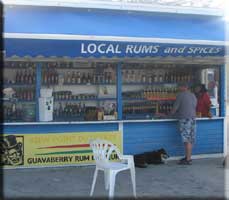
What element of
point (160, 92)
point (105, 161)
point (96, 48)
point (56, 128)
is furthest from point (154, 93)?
point (105, 161)

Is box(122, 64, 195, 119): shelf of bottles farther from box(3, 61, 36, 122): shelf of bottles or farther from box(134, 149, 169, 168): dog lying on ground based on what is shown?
box(3, 61, 36, 122): shelf of bottles

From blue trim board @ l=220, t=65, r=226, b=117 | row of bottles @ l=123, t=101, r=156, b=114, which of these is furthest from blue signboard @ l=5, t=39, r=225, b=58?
row of bottles @ l=123, t=101, r=156, b=114

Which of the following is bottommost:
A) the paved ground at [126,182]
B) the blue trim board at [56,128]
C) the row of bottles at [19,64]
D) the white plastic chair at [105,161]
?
the paved ground at [126,182]

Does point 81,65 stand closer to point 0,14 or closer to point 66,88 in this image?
point 66,88

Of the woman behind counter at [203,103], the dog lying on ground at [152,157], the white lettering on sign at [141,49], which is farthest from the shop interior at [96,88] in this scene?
the white lettering on sign at [141,49]

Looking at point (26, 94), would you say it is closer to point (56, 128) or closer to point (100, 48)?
point (56, 128)

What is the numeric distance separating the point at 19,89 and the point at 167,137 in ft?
10.5

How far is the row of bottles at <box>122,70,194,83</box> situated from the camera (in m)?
10.2

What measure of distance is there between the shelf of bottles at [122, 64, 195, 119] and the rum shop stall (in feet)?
0.07

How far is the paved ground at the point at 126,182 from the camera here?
22.8ft

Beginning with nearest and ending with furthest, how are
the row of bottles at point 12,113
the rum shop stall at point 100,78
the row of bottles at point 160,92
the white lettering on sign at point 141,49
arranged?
1. the rum shop stall at point 100,78
2. the white lettering on sign at point 141,49
3. the row of bottles at point 12,113
4. the row of bottles at point 160,92

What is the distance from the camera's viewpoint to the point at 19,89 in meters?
9.31

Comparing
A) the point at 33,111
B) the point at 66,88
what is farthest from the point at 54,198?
the point at 66,88

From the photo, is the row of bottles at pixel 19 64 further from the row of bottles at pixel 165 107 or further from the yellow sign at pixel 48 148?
the row of bottles at pixel 165 107
